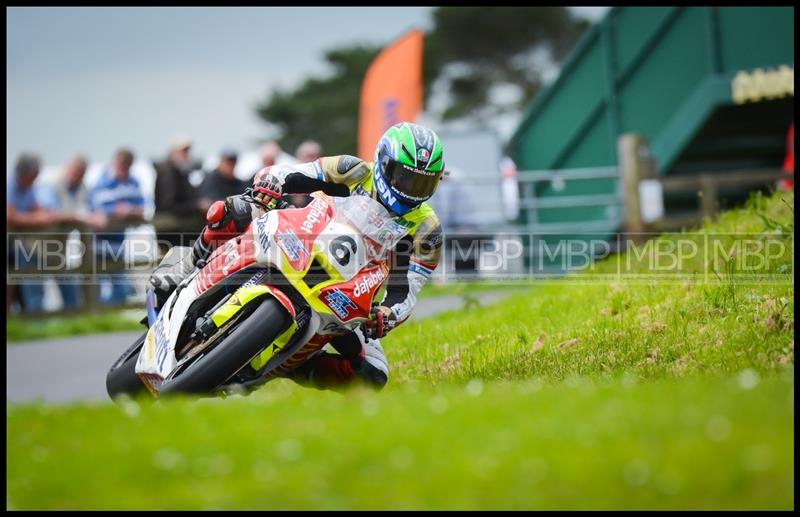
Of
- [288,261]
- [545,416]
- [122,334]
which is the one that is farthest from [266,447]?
[122,334]

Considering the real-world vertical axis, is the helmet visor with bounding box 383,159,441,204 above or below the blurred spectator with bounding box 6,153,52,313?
below

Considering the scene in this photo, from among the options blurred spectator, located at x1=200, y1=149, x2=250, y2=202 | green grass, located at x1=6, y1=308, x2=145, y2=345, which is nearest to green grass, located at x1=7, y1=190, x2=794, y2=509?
blurred spectator, located at x1=200, y1=149, x2=250, y2=202

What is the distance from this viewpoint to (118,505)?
14.7 feet

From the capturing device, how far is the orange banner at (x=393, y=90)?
68.8 ft

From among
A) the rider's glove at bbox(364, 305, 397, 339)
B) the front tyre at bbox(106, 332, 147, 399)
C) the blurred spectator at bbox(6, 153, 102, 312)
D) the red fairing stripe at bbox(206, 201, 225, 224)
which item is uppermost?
the blurred spectator at bbox(6, 153, 102, 312)

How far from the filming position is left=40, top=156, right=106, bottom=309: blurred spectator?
55.7ft

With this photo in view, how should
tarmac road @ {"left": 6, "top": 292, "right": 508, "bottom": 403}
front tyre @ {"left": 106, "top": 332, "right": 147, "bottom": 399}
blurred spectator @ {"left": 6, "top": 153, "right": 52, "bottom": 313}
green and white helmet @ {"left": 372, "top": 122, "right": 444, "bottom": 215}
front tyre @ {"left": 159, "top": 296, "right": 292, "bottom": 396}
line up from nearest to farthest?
front tyre @ {"left": 159, "top": 296, "right": 292, "bottom": 396}, green and white helmet @ {"left": 372, "top": 122, "right": 444, "bottom": 215}, front tyre @ {"left": 106, "top": 332, "right": 147, "bottom": 399}, tarmac road @ {"left": 6, "top": 292, "right": 508, "bottom": 403}, blurred spectator @ {"left": 6, "top": 153, "right": 52, "bottom": 313}

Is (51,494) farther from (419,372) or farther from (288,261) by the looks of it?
(419,372)

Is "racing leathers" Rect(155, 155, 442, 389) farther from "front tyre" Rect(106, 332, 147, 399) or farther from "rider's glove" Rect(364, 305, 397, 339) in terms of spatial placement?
"front tyre" Rect(106, 332, 147, 399)

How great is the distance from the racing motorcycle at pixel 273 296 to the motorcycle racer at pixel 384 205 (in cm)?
19

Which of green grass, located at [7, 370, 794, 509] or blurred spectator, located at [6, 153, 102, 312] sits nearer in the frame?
green grass, located at [7, 370, 794, 509]

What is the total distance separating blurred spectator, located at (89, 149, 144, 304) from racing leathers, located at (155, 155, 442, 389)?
960 cm

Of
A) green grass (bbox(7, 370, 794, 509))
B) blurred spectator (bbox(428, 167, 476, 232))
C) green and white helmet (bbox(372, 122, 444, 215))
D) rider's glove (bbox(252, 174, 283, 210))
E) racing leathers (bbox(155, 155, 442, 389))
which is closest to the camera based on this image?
green grass (bbox(7, 370, 794, 509))

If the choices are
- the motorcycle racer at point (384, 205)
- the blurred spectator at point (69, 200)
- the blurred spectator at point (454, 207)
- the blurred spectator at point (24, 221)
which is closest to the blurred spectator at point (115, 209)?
the blurred spectator at point (69, 200)
